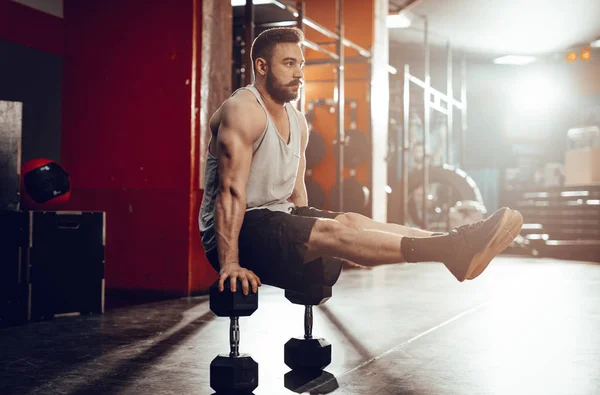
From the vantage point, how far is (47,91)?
6348mm

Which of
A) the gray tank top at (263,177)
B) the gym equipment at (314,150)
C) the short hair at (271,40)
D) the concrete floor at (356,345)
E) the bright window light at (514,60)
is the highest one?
the bright window light at (514,60)

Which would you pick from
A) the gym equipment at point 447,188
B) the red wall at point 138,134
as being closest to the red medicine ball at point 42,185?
the red wall at point 138,134

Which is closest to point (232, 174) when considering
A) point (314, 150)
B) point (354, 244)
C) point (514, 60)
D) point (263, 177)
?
point (263, 177)

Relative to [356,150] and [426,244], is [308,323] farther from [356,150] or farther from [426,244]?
[356,150]

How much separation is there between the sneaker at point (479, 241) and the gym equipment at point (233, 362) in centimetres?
64

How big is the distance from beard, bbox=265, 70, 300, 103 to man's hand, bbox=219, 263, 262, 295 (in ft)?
2.05

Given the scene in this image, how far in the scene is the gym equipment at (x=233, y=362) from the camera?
207cm

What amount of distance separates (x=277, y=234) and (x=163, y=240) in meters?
2.65

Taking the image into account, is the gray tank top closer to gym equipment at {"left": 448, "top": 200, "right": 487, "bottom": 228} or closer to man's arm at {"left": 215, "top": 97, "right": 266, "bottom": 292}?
man's arm at {"left": 215, "top": 97, "right": 266, "bottom": 292}

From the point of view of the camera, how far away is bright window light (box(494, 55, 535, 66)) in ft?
47.2

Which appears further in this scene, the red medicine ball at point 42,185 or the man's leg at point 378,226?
the red medicine ball at point 42,185

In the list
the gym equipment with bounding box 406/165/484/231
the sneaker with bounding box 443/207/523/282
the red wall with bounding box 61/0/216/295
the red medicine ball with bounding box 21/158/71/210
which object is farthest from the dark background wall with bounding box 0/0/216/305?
the gym equipment with bounding box 406/165/484/231

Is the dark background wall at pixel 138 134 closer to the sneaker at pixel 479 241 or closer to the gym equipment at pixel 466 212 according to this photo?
the sneaker at pixel 479 241

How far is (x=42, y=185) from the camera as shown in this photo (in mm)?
3791
